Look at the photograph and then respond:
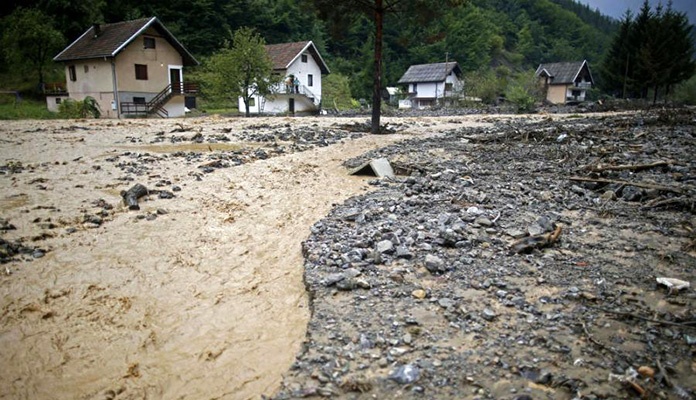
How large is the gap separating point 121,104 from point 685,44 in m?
54.2

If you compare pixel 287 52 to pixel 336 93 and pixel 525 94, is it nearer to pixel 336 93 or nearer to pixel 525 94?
pixel 336 93

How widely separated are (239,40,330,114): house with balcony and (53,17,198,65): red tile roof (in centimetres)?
953

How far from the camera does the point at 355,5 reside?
18031mm

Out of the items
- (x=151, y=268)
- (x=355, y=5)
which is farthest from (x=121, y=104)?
(x=151, y=268)

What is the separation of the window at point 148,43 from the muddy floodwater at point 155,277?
89.2 feet

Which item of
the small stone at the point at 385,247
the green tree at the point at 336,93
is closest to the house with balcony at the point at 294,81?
the green tree at the point at 336,93

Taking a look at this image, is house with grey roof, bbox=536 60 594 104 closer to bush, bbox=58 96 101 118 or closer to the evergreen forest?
the evergreen forest

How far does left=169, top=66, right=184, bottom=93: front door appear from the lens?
1380 inches

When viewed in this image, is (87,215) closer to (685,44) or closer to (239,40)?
(239,40)

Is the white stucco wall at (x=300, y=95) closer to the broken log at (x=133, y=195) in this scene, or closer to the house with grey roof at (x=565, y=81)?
the broken log at (x=133, y=195)

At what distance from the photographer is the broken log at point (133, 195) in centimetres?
759

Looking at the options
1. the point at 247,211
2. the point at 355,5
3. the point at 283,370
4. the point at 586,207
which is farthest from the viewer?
the point at 355,5

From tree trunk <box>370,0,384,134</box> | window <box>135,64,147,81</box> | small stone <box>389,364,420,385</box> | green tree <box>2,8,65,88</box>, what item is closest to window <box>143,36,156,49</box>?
window <box>135,64,147,81</box>

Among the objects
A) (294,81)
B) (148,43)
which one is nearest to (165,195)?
(148,43)
